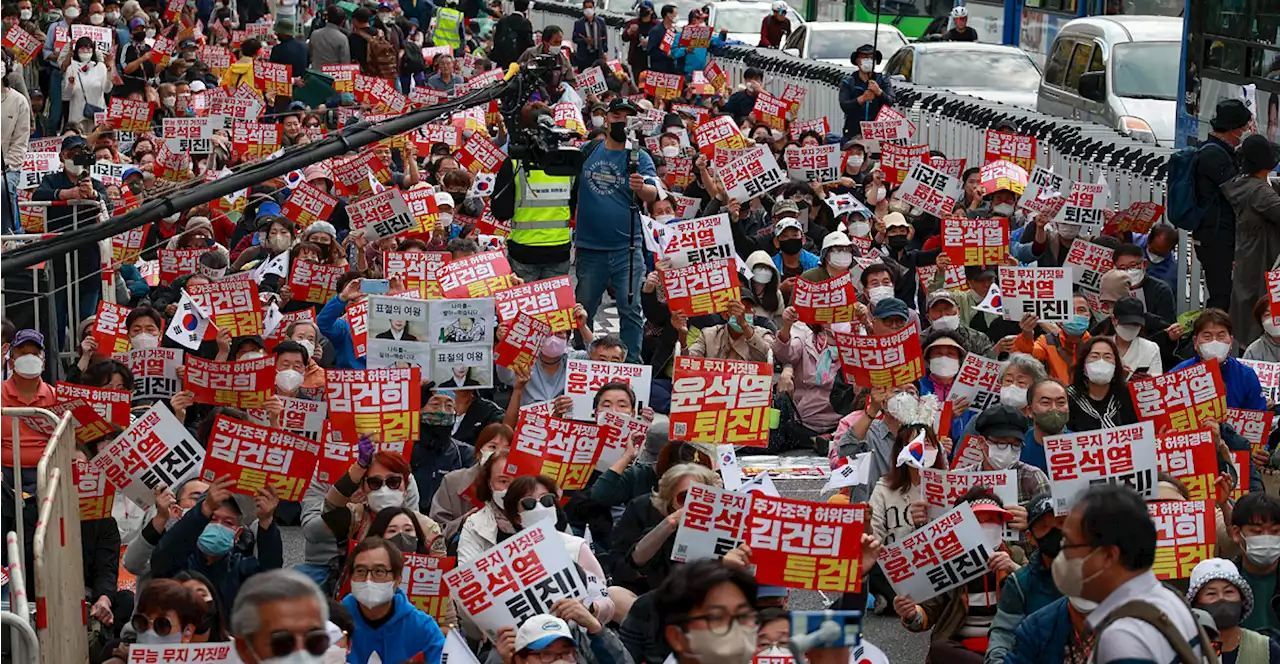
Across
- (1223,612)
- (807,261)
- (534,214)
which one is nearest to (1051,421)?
(1223,612)

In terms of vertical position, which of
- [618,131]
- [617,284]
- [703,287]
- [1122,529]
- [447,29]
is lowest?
[447,29]

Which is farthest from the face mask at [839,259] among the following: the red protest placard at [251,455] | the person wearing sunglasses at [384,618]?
the person wearing sunglasses at [384,618]

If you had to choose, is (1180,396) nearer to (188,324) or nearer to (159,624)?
(159,624)

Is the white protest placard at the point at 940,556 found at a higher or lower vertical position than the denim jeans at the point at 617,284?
higher

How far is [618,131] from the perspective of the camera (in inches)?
553

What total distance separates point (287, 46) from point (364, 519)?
16669 millimetres

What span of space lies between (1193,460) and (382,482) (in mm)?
3249

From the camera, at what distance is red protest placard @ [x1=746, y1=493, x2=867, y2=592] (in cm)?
801

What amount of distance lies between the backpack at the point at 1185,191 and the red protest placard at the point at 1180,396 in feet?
12.8

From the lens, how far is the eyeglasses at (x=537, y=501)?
8.51 metres

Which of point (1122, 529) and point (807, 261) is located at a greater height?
point (1122, 529)

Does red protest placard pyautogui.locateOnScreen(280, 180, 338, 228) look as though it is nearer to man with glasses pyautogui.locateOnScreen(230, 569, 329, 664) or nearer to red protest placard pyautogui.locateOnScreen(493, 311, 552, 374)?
red protest placard pyautogui.locateOnScreen(493, 311, 552, 374)

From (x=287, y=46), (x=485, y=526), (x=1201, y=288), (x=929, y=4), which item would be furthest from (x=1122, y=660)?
(x=929, y=4)

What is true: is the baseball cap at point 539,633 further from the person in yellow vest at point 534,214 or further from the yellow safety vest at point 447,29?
the yellow safety vest at point 447,29
